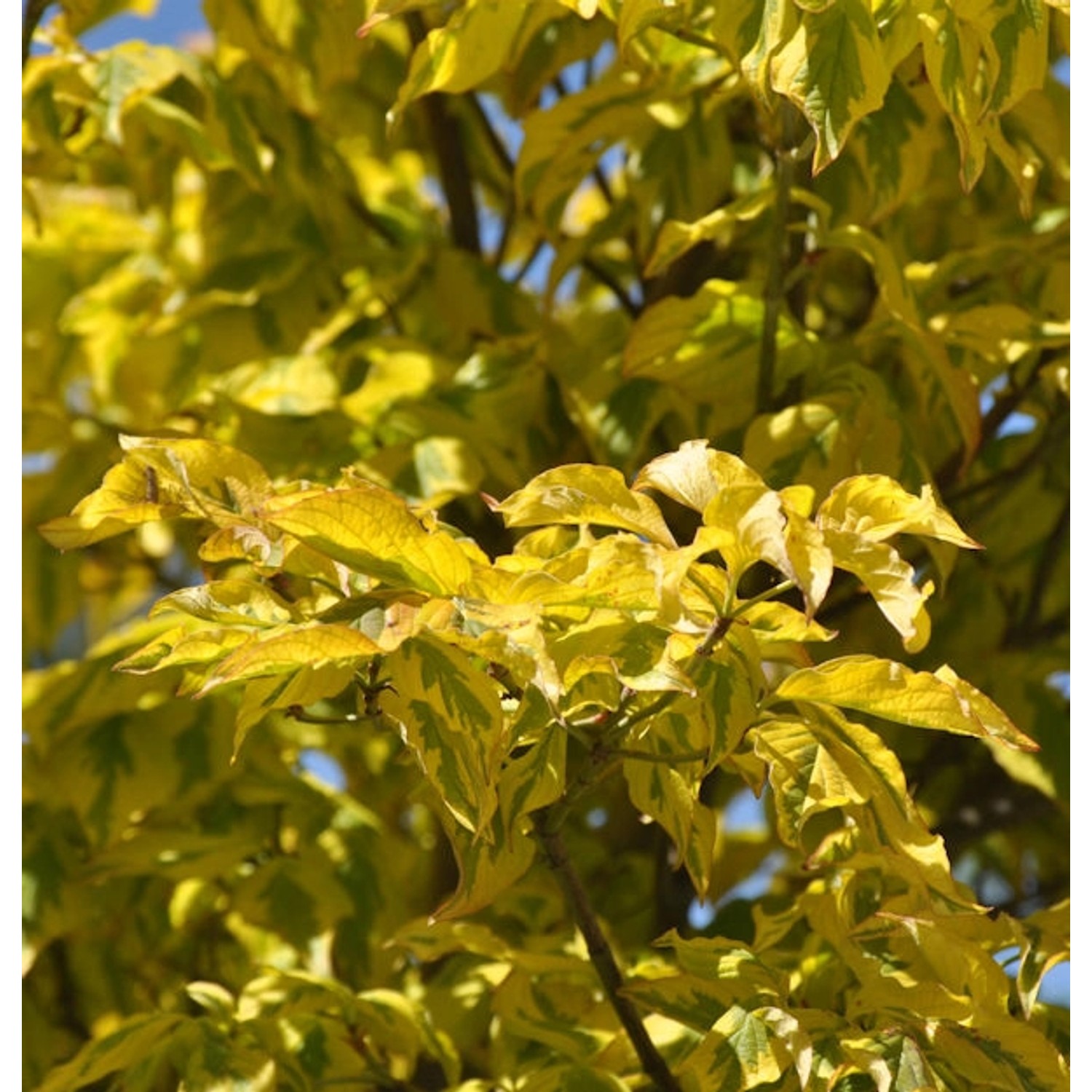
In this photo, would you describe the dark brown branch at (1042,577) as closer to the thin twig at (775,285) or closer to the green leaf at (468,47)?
the thin twig at (775,285)

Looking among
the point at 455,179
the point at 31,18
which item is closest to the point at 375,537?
the point at 31,18

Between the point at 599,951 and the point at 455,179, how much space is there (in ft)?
2.77

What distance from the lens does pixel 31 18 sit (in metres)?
1.30

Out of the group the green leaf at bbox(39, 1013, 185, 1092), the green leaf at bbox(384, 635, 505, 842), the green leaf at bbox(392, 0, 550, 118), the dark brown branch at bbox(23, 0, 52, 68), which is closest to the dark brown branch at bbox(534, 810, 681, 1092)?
the green leaf at bbox(384, 635, 505, 842)

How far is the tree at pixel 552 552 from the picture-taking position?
2.55ft

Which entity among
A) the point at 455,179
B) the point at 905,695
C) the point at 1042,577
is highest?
the point at 455,179

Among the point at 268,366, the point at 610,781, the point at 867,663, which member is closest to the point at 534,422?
the point at 268,366

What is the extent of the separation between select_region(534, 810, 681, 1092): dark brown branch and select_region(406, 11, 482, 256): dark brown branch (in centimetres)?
77

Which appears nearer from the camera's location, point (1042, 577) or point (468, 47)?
point (468, 47)

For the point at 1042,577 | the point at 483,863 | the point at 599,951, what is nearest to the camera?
the point at 483,863

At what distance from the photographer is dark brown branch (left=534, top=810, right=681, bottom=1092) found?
0.89 m

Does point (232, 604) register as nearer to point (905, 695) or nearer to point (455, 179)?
point (905, 695)

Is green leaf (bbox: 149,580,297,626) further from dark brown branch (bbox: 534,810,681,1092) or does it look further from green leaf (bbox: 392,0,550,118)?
green leaf (bbox: 392,0,550,118)

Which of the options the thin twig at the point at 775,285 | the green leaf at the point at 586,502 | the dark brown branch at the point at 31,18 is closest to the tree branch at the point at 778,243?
the thin twig at the point at 775,285
